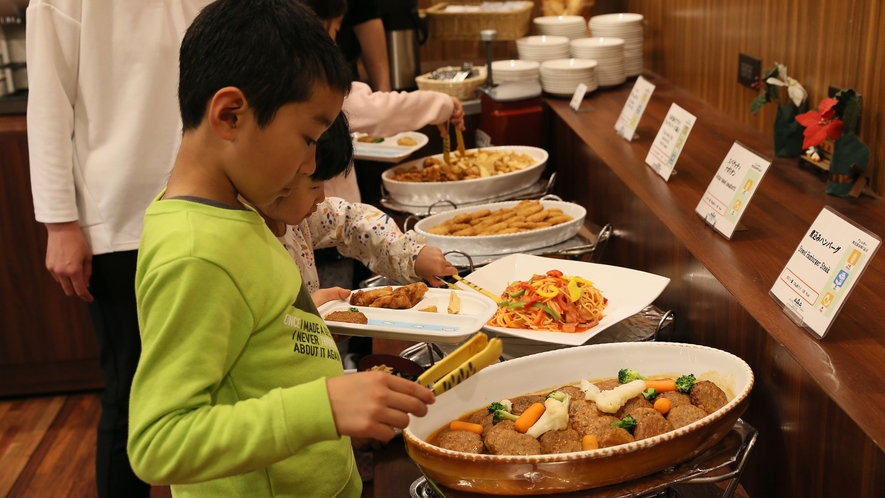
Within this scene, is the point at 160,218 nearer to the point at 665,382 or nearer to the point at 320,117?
the point at 320,117

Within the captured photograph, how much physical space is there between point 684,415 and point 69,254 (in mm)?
1210

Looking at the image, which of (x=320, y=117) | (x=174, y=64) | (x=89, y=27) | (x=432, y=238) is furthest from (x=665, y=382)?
(x=89, y=27)

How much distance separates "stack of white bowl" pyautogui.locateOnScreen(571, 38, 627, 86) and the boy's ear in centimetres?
221

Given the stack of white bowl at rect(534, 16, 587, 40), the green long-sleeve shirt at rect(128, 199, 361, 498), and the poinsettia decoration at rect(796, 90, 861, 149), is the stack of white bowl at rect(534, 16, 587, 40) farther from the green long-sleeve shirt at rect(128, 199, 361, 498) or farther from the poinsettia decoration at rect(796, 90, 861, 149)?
the green long-sleeve shirt at rect(128, 199, 361, 498)

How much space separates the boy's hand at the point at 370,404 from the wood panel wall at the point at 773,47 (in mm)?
1178

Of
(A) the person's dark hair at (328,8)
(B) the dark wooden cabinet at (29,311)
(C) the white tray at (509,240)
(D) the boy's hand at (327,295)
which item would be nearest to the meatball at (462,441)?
(D) the boy's hand at (327,295)

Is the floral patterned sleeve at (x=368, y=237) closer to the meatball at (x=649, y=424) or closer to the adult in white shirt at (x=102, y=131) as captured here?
the adult in white shirt at (x=102, y=131)

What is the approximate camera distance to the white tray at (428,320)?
1.36 m

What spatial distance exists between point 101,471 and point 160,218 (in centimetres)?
118

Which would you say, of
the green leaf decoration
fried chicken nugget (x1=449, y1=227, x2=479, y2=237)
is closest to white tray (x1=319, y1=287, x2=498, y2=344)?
fried chicken nugget (x1=449, y1=227, x2=479, y2=237)

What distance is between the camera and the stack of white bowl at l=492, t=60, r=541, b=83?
2.93 meters

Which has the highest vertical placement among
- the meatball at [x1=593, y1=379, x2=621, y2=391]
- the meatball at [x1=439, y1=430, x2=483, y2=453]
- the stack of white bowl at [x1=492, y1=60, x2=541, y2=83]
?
the stack of white bowl at [x1=492, y1=60, x2=541, y2=83]

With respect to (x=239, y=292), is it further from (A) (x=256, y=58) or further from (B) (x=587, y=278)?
(B) (x=587, y=278)

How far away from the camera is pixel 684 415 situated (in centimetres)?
110
